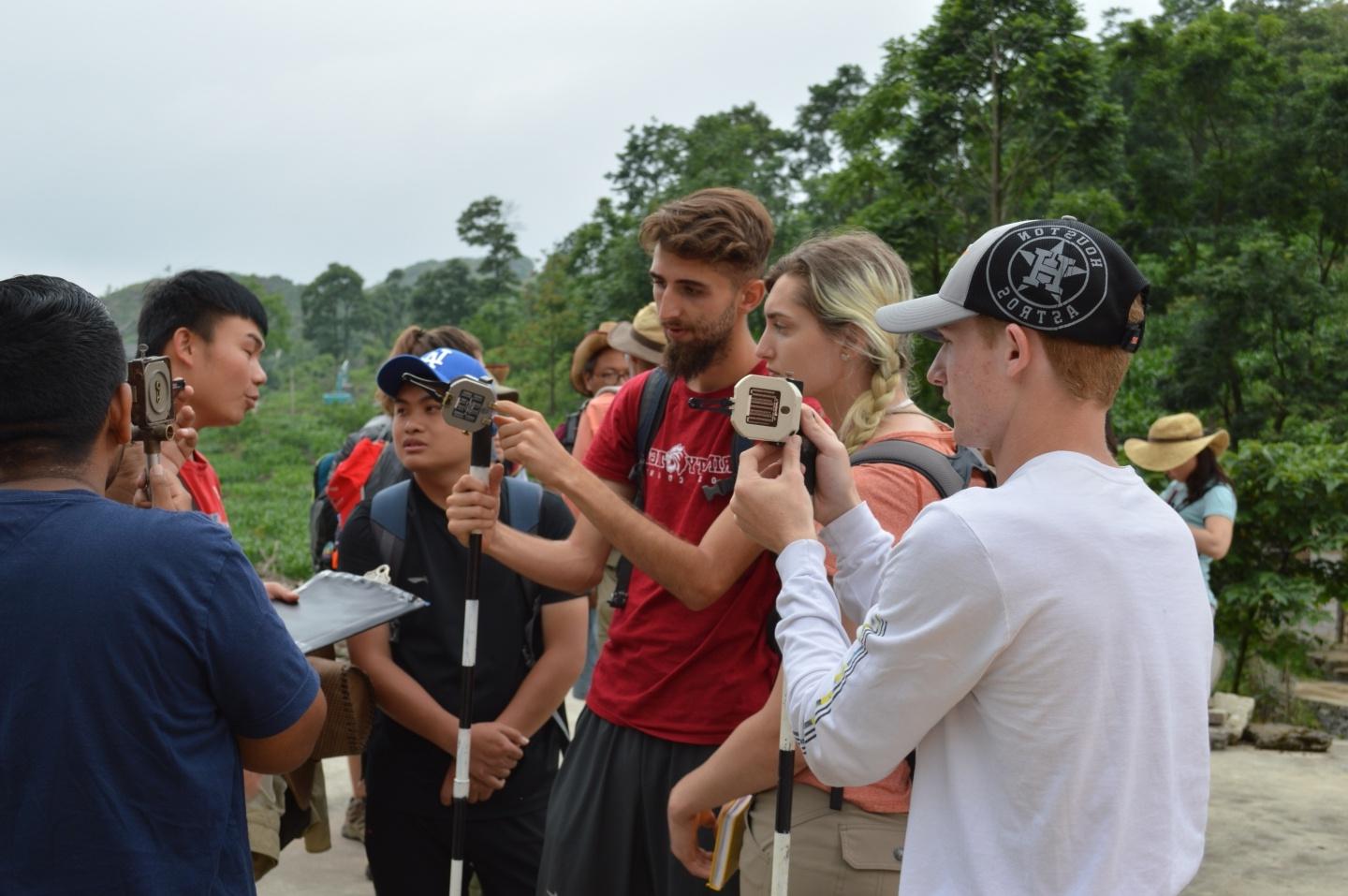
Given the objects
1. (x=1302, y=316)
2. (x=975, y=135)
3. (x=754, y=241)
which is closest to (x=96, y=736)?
(x=754, y=241)

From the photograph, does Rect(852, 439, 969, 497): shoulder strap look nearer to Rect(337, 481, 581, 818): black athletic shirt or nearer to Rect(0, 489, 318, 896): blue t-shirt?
Rect(0, 489, 318, 896): blue t-shirt

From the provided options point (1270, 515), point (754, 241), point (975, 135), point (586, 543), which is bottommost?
point (1270, 515)

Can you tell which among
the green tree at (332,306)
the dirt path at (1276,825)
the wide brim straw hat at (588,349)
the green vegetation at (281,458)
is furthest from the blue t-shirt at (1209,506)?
the green tree at (332,306)

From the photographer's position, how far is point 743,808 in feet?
8.15

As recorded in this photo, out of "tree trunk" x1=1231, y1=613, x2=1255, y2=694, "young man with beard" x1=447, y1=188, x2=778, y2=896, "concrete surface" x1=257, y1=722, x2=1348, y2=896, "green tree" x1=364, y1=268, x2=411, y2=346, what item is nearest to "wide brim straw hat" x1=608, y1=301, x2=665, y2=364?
"concrete surface" x1=257, y1=722, x2=1348, y2=896

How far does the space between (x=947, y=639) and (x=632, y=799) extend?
149 centimetres

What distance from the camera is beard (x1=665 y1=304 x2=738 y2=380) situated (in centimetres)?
298

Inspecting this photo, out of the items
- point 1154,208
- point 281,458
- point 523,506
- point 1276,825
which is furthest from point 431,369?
point 281,458

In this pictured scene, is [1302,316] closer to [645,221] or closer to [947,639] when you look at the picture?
[645,221]

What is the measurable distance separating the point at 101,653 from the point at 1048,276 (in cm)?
144

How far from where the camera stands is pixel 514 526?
143 inches

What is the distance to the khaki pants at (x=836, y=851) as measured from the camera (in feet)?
7.32

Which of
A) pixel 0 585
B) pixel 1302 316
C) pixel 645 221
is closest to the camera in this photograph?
pixel 0 585

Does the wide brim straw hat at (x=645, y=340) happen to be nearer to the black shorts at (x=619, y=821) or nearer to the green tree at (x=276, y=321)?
the black shorts at (x=619, y=821)
